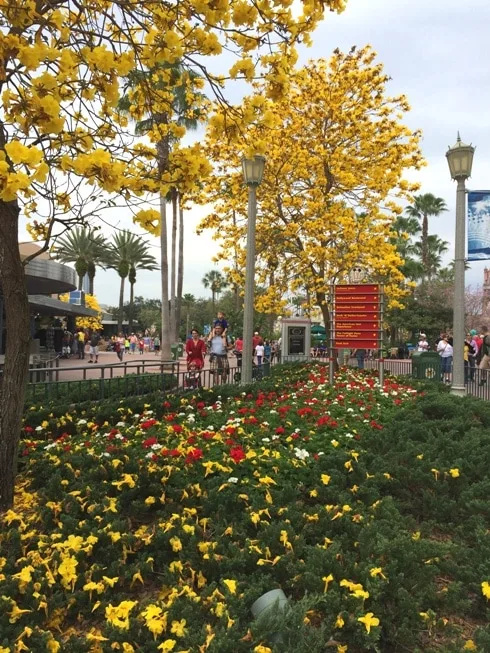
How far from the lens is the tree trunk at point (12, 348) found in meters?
3.90

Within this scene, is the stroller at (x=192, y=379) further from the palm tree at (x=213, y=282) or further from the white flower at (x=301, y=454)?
the palm tree at (x=213, y=282)

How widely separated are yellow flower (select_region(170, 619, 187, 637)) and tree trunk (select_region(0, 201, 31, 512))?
209 centimetres

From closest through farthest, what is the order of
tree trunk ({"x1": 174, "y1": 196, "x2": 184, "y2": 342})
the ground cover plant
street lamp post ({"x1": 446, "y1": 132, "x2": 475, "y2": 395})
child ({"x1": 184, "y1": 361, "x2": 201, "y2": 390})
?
the ground cover plant → street lamp post ({"x1": 446, "y1": 132, "x2": 475, "y2": 395}) → child ({"x1": 184, "y1": 361, "x2": 201, "y2": 390}) → tree trunk ({"x1": 174, "y1": 196, "x2": 184, "y2": 342})

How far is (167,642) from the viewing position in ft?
7.36

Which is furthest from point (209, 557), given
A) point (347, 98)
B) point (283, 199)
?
point (347, 98)

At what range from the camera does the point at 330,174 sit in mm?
14977

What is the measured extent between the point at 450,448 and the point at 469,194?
5.61m

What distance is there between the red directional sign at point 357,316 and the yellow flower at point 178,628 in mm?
9602

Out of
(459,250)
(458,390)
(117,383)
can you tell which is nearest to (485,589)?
(117,383)

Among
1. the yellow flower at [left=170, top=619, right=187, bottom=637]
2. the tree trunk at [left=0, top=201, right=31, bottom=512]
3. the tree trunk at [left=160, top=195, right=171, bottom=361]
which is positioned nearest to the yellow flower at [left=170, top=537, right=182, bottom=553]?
the yellow flower at [left=170, top=619, right=187, bottom=637]

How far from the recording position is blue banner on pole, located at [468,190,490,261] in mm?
8961

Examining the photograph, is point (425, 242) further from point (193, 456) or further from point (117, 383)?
point (193, 456)

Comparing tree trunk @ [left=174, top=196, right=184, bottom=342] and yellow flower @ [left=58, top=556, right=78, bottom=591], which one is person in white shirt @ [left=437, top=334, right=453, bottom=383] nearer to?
yellow flower @ [left=58, top=556, right=78, bottom=591]

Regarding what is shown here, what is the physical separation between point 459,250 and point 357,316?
9.32ft
